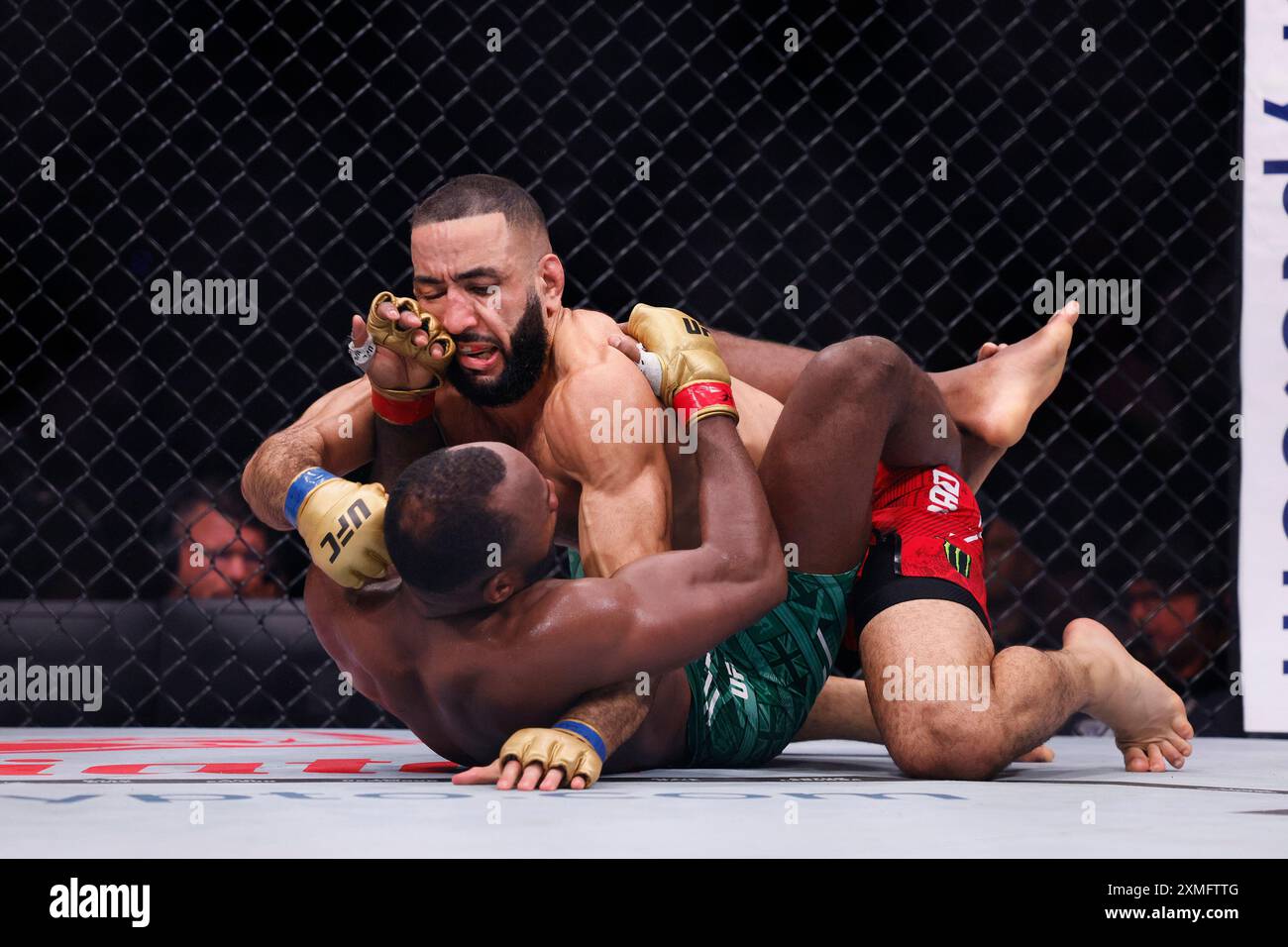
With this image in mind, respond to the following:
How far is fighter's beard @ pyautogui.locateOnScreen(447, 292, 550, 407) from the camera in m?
2.00

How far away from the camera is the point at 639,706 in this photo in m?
1.79

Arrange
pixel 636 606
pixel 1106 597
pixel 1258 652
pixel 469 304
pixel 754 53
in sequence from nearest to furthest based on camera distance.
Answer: pixel 636 606 < pixel 469 304 < pixel 1258 652 < pixel 1106 597 < pixel 754 53

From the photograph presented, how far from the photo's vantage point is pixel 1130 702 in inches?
81.0

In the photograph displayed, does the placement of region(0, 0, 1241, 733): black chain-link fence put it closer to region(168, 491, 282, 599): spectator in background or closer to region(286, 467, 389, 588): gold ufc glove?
region(168, 491, 282, 599): spectator in background

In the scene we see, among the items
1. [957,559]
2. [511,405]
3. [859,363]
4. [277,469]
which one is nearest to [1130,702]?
[957,559]

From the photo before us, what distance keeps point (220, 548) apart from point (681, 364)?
1855 mm

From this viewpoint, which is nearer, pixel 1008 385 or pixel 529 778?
pixel 529 778

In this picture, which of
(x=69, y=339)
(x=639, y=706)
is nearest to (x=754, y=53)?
(x=69, y=339)

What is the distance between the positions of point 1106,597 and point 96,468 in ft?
8.23

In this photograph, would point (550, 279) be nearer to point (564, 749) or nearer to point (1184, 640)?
point (564, 749)

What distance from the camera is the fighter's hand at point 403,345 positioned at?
1903 mm

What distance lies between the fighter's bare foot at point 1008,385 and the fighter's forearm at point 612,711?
2.53ft

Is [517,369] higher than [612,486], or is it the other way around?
[517,369]

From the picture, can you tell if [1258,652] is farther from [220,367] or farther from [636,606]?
[220,367]
